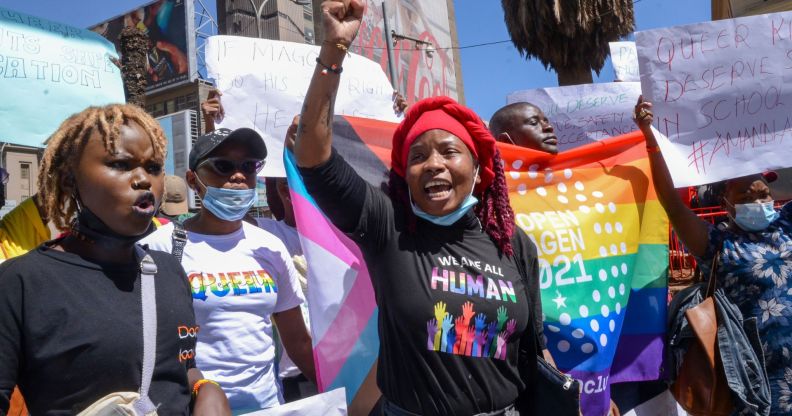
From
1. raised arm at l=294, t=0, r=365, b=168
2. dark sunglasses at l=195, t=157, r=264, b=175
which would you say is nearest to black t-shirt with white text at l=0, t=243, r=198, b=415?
raised arm at l=294, t=0, r=365, b=168

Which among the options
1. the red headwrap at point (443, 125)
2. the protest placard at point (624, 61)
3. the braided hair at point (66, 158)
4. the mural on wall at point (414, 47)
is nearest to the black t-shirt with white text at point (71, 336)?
the braided hair at point (66, 158)

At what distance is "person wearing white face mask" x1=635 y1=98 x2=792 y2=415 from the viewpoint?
2.77 meters

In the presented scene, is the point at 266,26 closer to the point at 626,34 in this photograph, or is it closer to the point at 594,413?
the point at 626,34

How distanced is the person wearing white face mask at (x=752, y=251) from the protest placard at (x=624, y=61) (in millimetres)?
1114

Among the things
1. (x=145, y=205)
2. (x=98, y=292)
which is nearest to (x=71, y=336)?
(x=98, y=292)

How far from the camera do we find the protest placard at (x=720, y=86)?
3145mm

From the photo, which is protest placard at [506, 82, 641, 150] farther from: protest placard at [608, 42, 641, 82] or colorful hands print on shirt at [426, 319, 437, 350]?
colorful hands print on shirt at [426, 319, 437, 350]

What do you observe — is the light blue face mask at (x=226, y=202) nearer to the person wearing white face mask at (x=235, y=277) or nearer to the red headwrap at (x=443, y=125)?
the person wearing white face mask at (x=235, y=277)

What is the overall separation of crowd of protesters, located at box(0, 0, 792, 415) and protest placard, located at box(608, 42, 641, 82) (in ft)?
3.88

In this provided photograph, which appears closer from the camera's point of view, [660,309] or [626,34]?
[660,309]

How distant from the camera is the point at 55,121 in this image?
2928 mm

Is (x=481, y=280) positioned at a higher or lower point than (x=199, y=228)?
lower

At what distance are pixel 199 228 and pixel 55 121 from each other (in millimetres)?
1068

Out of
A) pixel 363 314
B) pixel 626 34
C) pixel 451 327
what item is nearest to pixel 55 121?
pixel 363 314
